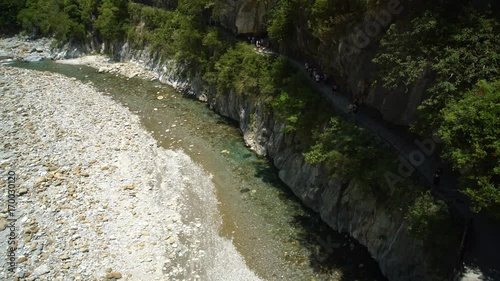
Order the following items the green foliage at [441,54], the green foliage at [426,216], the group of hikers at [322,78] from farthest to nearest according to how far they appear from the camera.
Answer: the group of hikers at [322,78] → the green foliage at [441,54] → the green foliage at [426,216]

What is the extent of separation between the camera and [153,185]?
77.9 ft

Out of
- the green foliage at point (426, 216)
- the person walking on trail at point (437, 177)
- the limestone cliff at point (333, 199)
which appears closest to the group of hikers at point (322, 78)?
the limestone cliff at point (333, 199)

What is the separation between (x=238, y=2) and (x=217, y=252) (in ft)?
76.3

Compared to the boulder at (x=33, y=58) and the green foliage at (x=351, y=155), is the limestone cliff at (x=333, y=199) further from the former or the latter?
the boulder at (x=33, y=58)

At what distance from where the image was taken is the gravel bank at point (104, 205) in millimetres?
18062

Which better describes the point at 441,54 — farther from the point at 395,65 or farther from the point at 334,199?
the point at 334,199

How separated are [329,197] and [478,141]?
30.7 ft

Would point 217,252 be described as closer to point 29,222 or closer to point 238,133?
point 29,222

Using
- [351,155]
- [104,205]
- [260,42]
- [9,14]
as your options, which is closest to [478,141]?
[351,155]

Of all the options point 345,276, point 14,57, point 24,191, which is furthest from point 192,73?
point 14,57

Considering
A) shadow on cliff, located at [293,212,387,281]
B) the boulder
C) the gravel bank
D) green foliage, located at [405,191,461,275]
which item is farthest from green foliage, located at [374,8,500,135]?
the boulder

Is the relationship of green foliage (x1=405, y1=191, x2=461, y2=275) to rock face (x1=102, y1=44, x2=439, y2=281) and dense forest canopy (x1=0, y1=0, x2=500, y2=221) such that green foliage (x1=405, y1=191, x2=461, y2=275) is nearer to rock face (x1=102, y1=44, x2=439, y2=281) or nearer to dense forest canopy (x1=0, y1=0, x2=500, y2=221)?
rock face (x1=102, y1=44, x2=439, y2=281)

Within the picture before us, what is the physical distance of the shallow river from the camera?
18.2 meters

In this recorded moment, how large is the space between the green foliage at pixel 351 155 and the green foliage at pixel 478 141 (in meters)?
4.60
